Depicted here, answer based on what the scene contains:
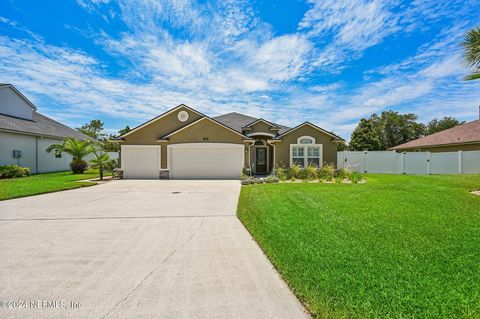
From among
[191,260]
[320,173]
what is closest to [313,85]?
[320,173]

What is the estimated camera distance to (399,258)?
373cm

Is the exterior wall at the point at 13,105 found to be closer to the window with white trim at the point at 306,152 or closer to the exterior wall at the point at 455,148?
the window with white trim at the point at 306,152

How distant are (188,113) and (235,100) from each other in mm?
4765

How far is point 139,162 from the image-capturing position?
59.0 ft

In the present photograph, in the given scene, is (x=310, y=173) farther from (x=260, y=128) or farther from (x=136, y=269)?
(x=136, y=269)

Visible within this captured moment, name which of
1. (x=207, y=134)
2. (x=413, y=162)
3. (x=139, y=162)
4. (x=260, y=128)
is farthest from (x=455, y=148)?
(x=139, y=162)

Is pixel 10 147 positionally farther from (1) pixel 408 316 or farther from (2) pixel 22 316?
(1) pixel 408 316

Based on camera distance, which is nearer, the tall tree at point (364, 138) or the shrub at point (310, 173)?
the shrub at point (310, 173)

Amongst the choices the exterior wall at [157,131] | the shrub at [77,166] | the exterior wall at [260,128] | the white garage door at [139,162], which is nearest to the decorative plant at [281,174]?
the exterior wall at [260,128]

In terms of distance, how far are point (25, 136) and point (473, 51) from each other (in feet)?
94.1

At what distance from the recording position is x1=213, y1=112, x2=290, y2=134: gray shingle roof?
21938mm

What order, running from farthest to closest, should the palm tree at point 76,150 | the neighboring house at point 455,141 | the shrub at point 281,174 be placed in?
the palm tree at point 76,150 → the neighboring house at point 455,141 → the shrub at point 281,174

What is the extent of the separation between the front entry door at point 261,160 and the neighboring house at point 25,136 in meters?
19.3

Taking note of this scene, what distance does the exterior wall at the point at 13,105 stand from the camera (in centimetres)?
2039
